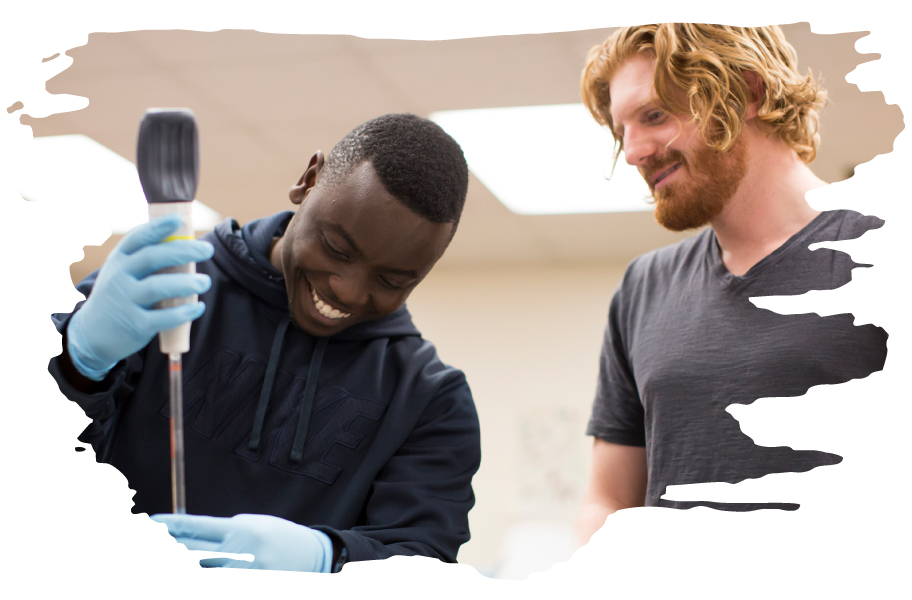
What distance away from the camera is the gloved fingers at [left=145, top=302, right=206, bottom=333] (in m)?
0.55

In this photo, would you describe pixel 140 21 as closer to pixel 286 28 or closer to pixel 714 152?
pixel 286 28

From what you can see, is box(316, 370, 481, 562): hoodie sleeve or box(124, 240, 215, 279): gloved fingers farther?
box(316, 370, 481, 562): hoodie sleeve

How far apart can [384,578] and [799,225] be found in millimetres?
506

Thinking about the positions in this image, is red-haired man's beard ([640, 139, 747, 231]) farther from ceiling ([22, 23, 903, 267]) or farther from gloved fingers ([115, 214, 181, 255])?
gloved fingers ([115, 214, 181, 255])

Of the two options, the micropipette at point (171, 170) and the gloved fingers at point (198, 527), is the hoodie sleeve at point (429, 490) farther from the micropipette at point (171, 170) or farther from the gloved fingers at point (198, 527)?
the micropipette at point (171, 170)

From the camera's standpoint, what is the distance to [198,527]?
604 mm

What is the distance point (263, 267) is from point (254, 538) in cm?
28

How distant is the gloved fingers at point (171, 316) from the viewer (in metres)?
0.55

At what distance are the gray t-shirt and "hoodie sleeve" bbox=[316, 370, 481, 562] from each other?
0.20 meters

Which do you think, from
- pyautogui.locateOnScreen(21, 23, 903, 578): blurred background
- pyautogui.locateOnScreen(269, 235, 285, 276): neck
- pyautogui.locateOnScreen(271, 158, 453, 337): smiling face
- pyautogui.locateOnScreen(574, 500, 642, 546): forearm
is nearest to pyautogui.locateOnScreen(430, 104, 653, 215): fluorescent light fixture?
pyautogui.locateOnScreen(21, 23, 903, 578): blurred background

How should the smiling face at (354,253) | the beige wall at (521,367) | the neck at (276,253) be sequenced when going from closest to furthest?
the smiling face at (354,253) < the neck at (276,253) < the beige wall at (521,367)

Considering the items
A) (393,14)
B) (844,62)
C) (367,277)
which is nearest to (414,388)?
(367,277)

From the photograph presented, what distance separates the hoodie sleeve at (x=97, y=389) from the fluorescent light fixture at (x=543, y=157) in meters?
0.37

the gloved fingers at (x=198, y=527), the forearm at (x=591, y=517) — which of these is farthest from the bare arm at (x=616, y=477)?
the gloved fingers at (x=198, y=527)
